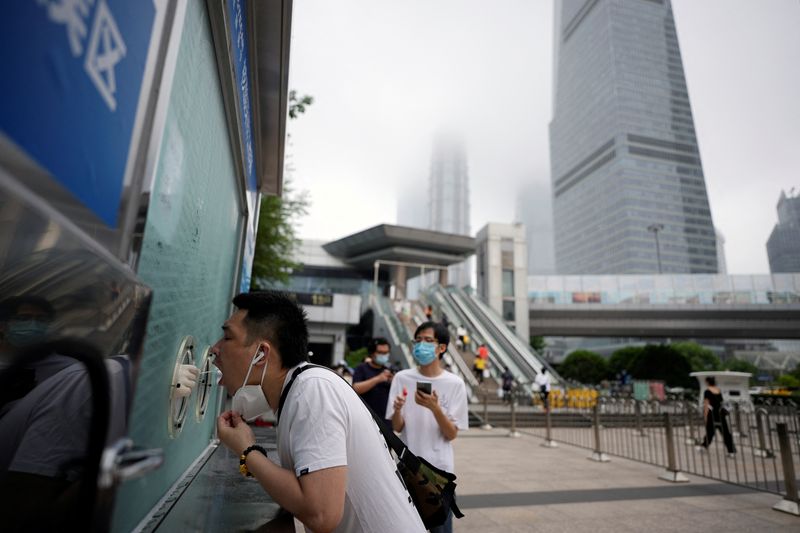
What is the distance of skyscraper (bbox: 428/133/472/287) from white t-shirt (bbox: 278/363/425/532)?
123 m

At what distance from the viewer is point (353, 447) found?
134cm

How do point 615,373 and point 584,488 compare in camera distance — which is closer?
point 584,488

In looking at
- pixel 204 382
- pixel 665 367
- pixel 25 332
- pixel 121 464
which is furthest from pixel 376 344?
pixel 665 367

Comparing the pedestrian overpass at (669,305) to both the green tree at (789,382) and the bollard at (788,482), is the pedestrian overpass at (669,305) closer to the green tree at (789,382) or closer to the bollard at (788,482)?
the green tree at (789,382)

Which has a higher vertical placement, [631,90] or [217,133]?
[631,90]

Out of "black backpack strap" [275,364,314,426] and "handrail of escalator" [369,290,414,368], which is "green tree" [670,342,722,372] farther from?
"black backpack strap" [275,364,314,426]

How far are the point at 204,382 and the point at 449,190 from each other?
132m

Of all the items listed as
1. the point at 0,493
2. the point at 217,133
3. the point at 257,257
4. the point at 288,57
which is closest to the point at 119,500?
the point at 0,493

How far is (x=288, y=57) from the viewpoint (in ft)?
9.36

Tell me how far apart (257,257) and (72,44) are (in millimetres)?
11552

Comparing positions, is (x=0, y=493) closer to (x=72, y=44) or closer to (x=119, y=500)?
(x=72, y=44)

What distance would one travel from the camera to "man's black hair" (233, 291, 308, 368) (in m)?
1.50

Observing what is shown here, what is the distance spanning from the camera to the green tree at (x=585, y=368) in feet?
102

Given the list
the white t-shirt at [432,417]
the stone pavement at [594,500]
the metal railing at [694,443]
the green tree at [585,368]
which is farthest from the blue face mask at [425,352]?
the green tree at [585,368]
